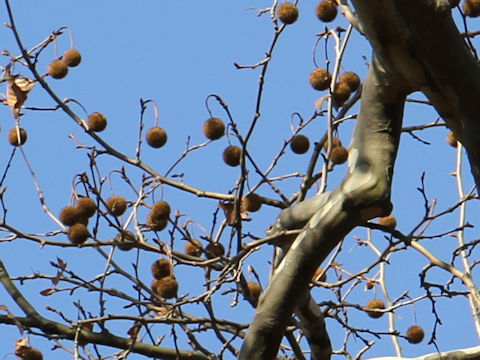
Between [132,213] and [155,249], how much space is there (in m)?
0.18

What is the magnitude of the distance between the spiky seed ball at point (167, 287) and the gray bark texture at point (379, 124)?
44cm

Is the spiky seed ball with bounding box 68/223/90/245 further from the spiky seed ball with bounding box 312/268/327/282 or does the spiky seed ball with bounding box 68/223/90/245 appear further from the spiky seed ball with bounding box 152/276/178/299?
the spiky seed ball with bounding box 312/268/327/282

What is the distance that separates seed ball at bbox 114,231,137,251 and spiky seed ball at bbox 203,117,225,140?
1.65 ft

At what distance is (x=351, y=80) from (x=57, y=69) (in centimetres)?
114

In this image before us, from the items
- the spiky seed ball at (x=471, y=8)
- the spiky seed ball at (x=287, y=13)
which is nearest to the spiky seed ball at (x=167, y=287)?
the spiky seed ball at (x=287, y=13)

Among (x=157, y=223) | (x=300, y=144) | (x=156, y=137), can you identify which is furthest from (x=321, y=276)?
(x=156, y=137)

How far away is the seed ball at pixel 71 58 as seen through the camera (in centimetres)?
390

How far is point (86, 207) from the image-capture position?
3418 millimetres

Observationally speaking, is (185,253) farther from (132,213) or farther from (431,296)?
(431,296)

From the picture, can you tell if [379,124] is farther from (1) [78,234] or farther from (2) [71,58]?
(2) [71,58]

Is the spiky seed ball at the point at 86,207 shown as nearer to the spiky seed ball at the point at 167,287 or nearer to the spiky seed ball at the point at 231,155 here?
the spiky seed ball at the point at 167,287

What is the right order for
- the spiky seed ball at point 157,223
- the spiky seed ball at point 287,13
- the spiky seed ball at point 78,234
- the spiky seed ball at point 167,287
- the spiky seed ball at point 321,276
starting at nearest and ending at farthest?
the spiky seed ball at point 167,287
the spiky seed ball at point 78,234
the spiky seed ball at point 157,223
the spiky seed ball at point 321,276
the spiky seed ball at point 287,13

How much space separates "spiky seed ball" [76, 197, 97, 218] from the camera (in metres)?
3.41

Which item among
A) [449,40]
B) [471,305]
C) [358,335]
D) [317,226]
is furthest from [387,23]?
[471,305]
